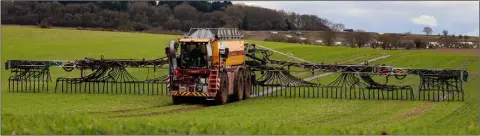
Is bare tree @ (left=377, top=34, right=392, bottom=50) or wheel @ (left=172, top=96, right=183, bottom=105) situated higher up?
bare tree @ (left=377, top=34, right=392, bottom=50)

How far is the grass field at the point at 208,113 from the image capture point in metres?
14.5

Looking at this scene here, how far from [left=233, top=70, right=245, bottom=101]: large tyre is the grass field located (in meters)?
0.61

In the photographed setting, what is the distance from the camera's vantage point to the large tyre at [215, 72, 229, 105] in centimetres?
2897

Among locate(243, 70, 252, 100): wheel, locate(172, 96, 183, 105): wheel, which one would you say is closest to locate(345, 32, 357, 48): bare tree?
locate(243, 70, 252, 100): wheel

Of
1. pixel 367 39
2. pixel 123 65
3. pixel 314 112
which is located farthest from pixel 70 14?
pixel 314 112

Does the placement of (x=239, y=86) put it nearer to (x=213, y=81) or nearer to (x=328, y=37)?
(x=213, y=81)

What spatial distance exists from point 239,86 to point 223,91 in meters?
2.74

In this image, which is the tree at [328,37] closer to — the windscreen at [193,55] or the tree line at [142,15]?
the tree line at [142,15]

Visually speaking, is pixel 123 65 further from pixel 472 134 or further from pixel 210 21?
pixel 210 21

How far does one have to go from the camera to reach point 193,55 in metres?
29.9

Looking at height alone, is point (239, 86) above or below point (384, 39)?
below

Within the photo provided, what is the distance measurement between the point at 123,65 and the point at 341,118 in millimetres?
14740

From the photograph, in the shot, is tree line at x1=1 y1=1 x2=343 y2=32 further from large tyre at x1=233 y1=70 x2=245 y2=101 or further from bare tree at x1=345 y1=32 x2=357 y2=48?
large tyre at x1=233 y1=70 x2=245 y2=101

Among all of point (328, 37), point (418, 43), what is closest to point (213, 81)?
point (418, 43)
